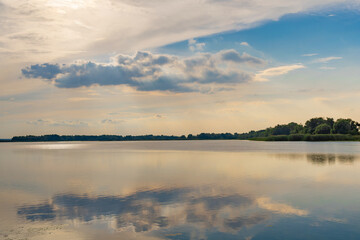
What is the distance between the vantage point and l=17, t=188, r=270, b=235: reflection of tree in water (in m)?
18.3

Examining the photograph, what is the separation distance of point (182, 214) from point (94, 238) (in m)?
6.30

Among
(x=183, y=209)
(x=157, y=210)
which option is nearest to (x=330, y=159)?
(x=183, y=209)

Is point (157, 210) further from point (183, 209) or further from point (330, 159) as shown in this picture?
point (330, 159)

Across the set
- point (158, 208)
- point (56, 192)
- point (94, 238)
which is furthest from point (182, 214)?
point (56, 192)

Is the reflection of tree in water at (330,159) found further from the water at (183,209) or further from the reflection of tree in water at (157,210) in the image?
the reflection of tree in water at (157,210)

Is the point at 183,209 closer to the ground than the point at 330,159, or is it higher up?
closer to the ground

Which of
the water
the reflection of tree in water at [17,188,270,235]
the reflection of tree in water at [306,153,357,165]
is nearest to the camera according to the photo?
the water

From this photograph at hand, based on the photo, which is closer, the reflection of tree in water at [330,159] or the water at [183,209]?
the water at [183,209]

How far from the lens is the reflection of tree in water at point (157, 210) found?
18266 mm

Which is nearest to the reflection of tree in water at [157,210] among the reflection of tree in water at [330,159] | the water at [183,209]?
the water at [183,209]

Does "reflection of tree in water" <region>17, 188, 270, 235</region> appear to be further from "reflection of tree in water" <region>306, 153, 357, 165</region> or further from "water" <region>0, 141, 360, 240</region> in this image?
"reflection of tree in water" <region>306, 153, 357, 165</region>

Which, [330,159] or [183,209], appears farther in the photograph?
[330,159]

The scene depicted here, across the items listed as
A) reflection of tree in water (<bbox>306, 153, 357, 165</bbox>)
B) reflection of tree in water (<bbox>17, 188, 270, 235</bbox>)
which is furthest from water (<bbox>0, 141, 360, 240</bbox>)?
reflection of tree in water (<bbox>306, 153, 357, 165</bbox>)

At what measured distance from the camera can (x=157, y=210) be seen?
70.3 ft
